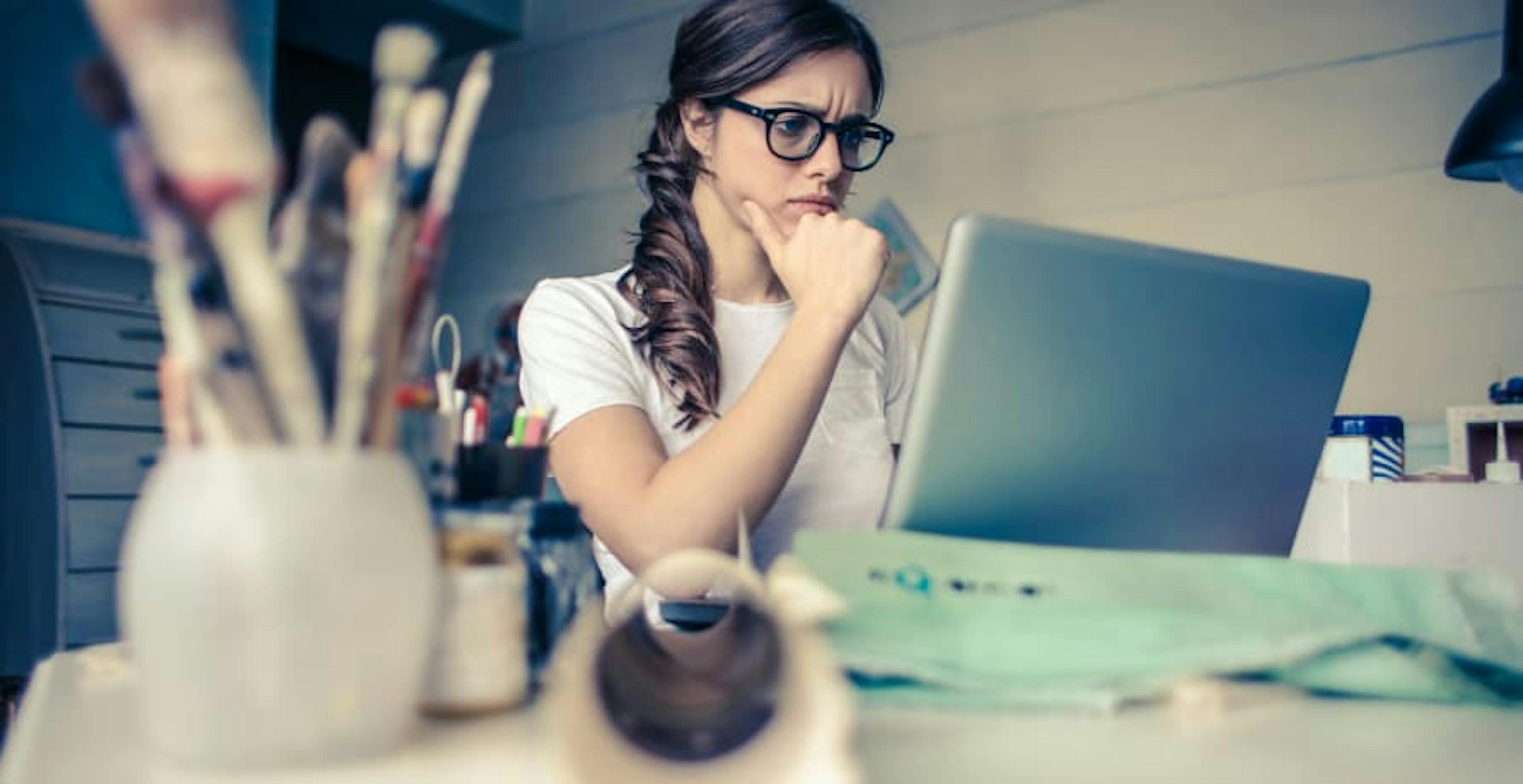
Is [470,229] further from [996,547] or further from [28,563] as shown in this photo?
[996,547]

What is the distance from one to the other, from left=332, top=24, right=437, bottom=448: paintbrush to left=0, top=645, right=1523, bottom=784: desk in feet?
0.45

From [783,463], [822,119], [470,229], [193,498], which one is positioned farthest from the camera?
[470,229]

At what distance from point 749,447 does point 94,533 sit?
3.53 ft

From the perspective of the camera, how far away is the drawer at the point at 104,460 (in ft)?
5.36

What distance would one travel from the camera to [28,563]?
164 cm

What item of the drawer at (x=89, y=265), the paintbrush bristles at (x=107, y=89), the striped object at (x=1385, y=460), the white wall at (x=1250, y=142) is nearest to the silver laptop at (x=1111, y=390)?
the paintbrush bristles at (x=107, y=89)

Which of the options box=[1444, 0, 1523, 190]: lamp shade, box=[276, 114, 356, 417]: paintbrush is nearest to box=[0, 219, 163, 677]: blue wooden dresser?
box=[276, 114, 356, 417]: paintbrush

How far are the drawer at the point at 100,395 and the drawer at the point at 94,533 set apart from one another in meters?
0.17

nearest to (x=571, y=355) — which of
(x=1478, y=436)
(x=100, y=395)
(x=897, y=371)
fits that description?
(x=897, y=371)


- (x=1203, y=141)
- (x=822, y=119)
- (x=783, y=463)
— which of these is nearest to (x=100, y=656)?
(x=783, y=463)

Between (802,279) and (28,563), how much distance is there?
1262 millimetres

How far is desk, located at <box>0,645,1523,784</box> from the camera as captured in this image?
1.48ft

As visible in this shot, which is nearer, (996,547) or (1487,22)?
(996,547)

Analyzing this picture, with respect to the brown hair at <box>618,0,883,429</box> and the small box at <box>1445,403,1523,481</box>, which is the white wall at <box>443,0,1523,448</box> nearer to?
the small box at <box>1445,403,1523,481</box>
